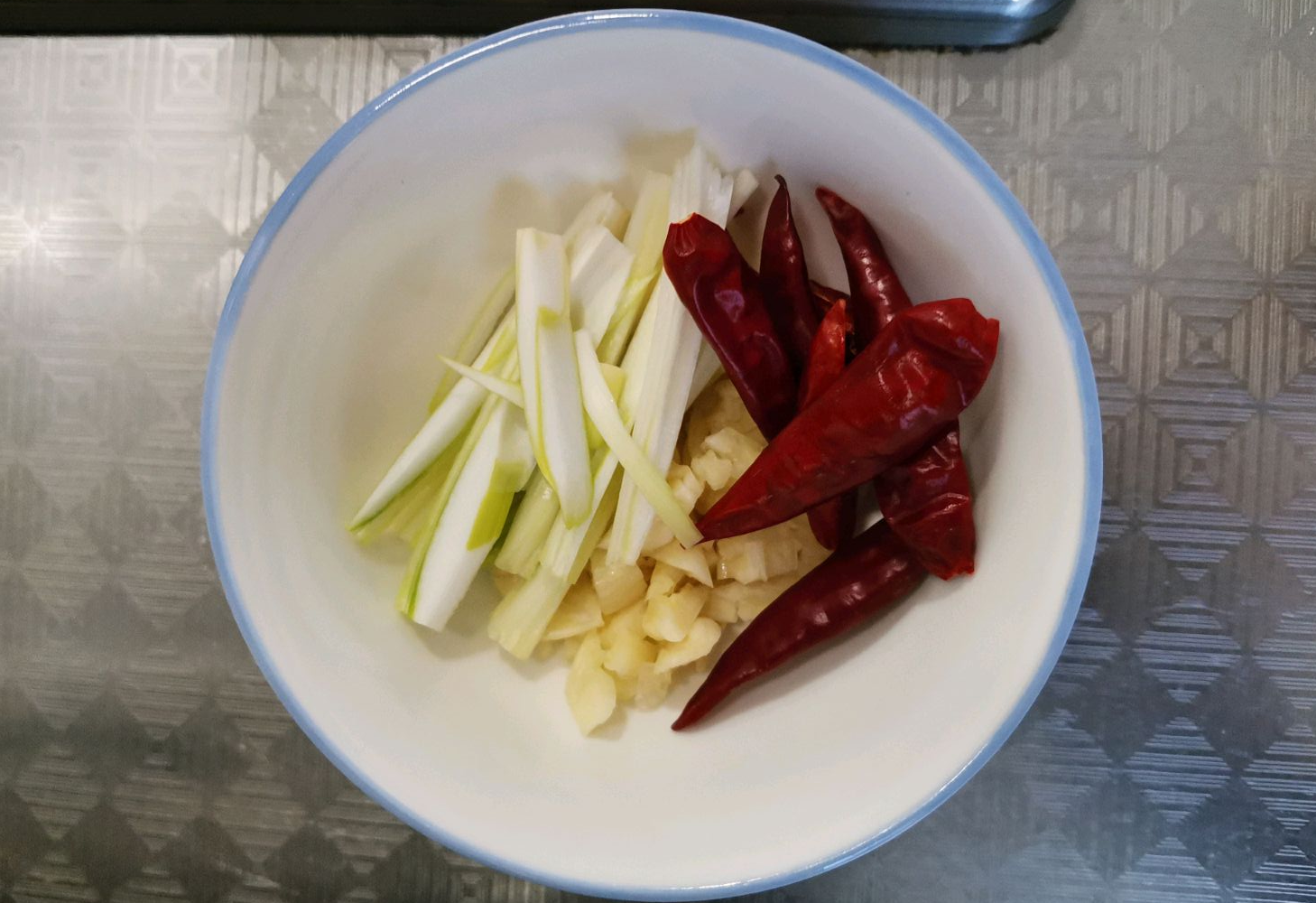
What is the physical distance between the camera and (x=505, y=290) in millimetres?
992

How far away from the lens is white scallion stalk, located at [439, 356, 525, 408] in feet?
3.06

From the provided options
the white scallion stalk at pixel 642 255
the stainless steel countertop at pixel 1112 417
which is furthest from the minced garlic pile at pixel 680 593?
the stainless steel countertop at pixel 1112 417

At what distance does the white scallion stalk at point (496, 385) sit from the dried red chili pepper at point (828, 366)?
0.99 ft

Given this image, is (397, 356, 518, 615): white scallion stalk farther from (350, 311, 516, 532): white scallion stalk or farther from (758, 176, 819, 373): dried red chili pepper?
(758, 176, 819, 373): dried red chili pepper

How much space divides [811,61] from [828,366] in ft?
0.92

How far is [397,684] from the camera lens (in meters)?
0.94

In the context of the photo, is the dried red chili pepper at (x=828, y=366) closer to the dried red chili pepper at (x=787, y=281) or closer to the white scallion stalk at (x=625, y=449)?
the dried red chili pepper at (x=787, y=281)

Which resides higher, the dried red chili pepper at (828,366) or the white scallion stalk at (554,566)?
the dried red chili pepper at (828,366)

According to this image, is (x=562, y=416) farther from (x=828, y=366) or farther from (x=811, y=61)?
(x=811, y=61)

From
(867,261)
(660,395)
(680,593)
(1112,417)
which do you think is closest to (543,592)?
(680,593)

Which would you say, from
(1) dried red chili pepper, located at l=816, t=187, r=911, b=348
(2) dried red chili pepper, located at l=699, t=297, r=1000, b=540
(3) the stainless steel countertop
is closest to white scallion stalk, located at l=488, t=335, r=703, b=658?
(2) dried red chili pepper, located at l=699, t=297, r=1000, b=540

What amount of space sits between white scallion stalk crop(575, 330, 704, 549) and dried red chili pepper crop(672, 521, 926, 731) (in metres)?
0.12

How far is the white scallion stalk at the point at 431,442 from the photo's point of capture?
38.2 inches

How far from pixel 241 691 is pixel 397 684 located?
0.36 meters
